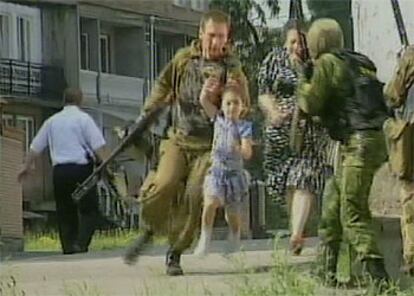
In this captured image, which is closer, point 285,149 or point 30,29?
point 285,149

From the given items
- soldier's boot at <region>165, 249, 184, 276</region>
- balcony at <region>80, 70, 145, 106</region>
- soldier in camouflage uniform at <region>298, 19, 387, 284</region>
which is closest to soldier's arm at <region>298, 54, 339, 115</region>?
soldier in camouflage uniform at <region>298, 19, 387, 284</region>

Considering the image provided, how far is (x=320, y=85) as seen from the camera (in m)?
6.51

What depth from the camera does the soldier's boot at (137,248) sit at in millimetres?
7078

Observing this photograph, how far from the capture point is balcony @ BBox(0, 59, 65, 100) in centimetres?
719

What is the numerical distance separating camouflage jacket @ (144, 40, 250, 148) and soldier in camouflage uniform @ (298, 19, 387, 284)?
456 mm

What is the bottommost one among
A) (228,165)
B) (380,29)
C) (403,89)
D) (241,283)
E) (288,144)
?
(241,283)

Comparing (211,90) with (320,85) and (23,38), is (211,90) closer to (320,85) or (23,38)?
(320,85)

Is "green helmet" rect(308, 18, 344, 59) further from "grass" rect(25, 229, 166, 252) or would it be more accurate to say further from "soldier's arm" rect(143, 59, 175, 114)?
"grass" rect(25, 229, 166, 252)

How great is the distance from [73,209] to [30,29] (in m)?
0.97

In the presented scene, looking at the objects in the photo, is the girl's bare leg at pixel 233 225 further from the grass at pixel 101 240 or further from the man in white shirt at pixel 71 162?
the man in white shirt at pixel 71 162

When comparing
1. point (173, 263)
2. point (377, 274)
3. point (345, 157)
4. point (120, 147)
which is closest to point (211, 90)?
point (120, 147)

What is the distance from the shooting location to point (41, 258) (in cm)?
708

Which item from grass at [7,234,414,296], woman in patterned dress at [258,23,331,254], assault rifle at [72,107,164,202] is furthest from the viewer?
assault rifle at [72,107,164,202]

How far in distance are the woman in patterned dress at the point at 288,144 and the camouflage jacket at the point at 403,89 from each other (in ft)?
1.35
